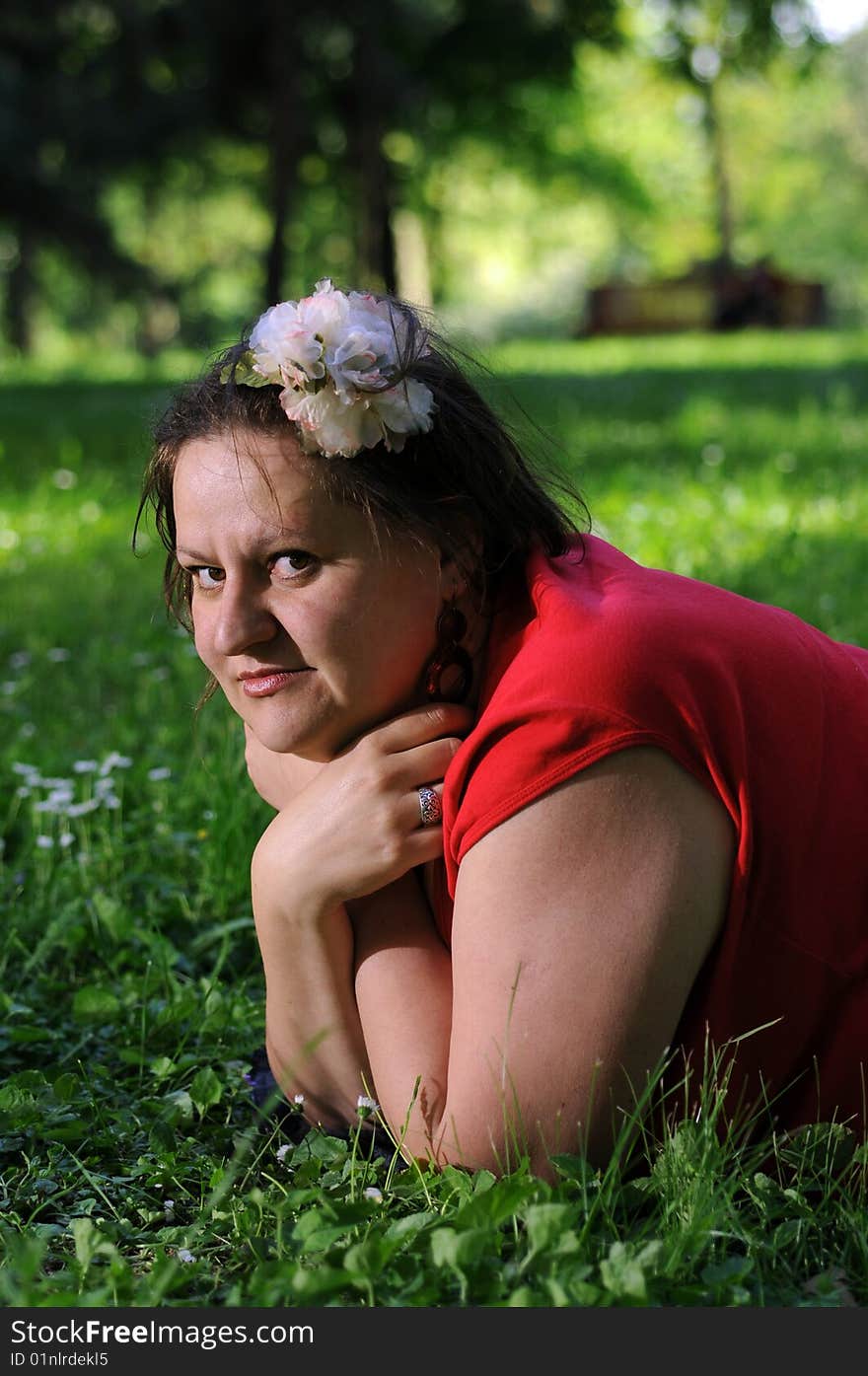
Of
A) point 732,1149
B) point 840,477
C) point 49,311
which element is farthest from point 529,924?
point 49,311

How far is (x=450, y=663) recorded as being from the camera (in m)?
2.17

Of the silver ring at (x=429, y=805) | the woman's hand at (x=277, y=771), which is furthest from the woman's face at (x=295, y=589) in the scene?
the woman's hand at (x=277, y=771)

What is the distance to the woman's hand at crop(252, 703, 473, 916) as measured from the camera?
2184 mm

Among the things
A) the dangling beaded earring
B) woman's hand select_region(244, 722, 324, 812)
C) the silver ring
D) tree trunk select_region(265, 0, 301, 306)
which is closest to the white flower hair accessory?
the dangling beaded earring

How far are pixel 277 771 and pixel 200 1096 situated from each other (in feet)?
1.87

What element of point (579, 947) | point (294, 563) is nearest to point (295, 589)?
point (294, 563)

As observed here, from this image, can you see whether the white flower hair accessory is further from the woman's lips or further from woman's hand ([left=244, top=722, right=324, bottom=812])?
woman's hand ([left=244, top=722, right=324, bottom=812])

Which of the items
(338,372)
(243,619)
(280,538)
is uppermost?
(338,372)

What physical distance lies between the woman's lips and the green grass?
0.61 metres

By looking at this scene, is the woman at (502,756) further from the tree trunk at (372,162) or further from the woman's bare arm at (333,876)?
the tree trunk at (372,162)

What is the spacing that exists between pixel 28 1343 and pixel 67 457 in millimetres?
8323

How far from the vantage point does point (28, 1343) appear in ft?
5.88

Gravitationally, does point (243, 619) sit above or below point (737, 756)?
above

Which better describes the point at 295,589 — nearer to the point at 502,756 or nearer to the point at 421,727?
the point at 421,727
